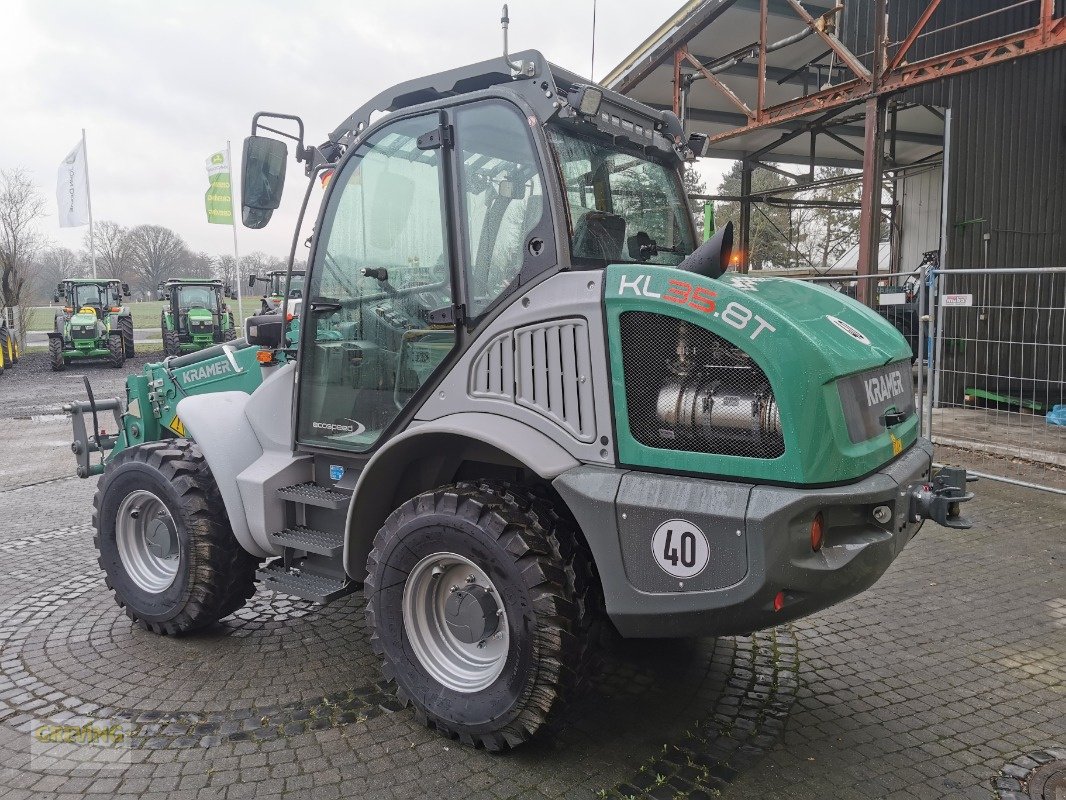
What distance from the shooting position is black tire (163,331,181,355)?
22.3 m

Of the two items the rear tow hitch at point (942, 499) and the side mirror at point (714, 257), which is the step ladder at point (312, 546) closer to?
the side mirror at point (714, 257)

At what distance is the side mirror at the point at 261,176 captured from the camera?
358 cm

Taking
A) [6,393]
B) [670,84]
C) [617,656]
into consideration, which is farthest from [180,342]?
[617,656]

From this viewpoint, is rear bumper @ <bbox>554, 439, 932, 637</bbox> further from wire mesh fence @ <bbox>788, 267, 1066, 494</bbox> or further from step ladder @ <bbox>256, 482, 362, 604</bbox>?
wire mesh fence @ <bbox>788, 267, 1066, 494</bbox>

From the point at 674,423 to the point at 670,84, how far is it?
11.4 metres

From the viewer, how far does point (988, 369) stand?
31.6 feet

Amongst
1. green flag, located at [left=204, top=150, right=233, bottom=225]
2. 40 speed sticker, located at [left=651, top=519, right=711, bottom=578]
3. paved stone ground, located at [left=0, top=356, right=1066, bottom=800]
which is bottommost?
paved stone ground, located at [left=0, top=356, right=1066, bottom=800]

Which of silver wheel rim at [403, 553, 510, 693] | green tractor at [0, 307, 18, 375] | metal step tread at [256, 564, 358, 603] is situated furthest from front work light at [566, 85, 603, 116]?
green tractor at [0, 307, 18, 375]

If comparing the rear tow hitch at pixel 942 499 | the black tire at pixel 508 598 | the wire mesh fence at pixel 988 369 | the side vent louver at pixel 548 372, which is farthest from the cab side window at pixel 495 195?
the wire mesh fence at pixel 988 369

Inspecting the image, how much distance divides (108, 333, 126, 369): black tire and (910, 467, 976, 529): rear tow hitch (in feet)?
70.9

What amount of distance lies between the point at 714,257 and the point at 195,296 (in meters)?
23.4

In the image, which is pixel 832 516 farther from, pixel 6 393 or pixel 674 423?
pixel 6 393

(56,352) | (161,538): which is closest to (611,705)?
(161,538)

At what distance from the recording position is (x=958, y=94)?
10.4m
